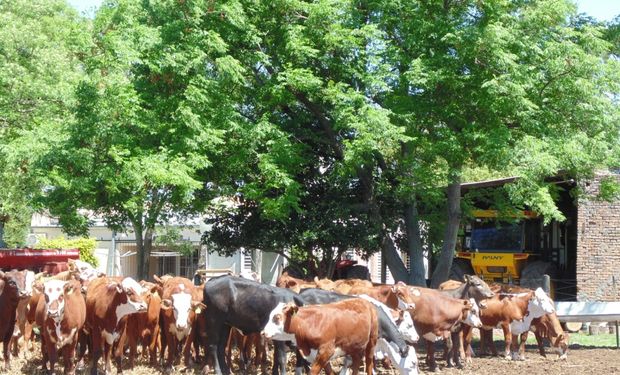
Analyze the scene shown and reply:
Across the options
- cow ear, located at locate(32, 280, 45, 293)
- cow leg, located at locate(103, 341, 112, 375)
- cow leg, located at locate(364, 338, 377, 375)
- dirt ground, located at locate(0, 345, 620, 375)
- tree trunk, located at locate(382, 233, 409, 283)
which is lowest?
dirt ground, located at locate(0, 345, 620, 375)

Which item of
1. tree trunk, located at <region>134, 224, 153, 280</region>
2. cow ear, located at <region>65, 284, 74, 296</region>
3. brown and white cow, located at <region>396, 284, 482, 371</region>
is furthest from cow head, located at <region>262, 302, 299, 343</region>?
tree trunk, located at <region>134, 224, 153, 280</region>

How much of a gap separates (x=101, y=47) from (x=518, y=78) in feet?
31.8

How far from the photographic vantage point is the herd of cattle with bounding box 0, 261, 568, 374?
11391mm

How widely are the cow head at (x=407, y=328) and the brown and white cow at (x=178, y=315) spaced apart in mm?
2962

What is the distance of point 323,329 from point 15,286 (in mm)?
5006

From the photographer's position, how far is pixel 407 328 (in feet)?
44.0

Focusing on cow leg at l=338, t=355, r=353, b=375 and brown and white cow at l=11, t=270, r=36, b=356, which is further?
brown and white cow at l=11, t=270, r=36, b=356

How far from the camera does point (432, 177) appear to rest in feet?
61.2

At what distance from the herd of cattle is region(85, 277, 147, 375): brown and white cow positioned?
1 centimetres

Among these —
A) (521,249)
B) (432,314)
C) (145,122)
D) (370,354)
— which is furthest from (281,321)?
(521,249)

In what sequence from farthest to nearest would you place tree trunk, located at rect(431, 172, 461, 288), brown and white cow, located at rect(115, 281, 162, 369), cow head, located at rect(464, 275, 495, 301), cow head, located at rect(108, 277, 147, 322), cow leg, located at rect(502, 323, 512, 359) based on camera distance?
tree trunk, located at rect(431, 172, 461, 288) → cow head, located at rect(464, 275, 495, 301) → cow leg, located at rect(502, 323, 512, 359) → brown and white cow, located at rect(115, 281, 162, 369) → cow head, located at rect(108, 277, 147, 322)

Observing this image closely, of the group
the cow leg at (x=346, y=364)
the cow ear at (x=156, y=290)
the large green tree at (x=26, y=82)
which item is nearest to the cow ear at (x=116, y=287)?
the cow ear at (x=156, y=290)

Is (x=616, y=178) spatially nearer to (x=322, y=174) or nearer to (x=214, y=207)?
(x=322, y=174)

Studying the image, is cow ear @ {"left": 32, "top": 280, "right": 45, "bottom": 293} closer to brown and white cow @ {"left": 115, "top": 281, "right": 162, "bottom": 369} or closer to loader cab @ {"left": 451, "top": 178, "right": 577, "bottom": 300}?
brown and white cow @ {"left": 115, "top": 281, "right": 162, "bottom": 369}
